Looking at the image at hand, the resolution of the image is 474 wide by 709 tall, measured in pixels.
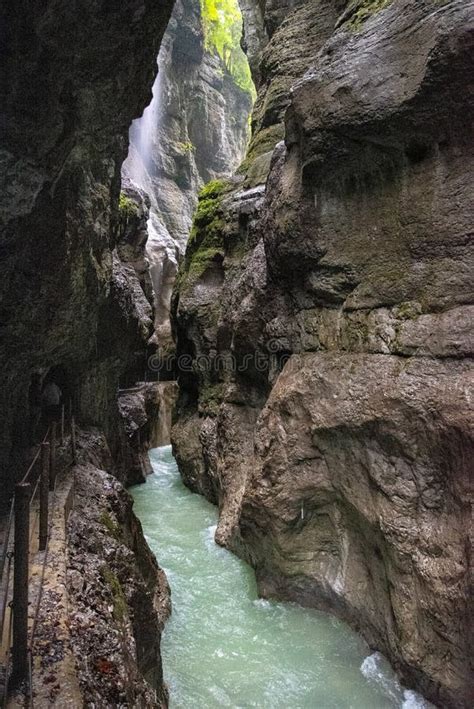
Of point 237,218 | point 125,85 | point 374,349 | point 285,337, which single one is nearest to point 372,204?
point 374,349

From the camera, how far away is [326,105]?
6.86 metres

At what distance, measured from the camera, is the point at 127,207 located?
54.0 feet

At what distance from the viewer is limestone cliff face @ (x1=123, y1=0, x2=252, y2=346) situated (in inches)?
1367

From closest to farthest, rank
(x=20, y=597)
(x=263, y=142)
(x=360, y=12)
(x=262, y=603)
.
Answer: (x=20, y=597)
(x=262, y=603)
(x=360, y=12)
(x=263, y=142)

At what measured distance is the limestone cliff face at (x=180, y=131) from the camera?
34.7 metres

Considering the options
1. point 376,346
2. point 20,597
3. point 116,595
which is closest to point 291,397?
point 376,346

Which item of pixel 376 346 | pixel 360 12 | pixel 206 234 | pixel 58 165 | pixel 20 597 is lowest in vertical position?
pixel 20 597

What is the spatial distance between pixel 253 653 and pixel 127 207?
1398 cm

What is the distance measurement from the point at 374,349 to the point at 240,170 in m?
10.6

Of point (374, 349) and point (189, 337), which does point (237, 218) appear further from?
point (374, 349)

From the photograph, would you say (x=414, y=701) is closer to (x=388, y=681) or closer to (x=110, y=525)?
(x=388, y=681)

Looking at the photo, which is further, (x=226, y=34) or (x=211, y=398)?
(x=226, y=34)

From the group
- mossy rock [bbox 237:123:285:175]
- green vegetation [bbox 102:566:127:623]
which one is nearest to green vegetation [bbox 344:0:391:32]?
mossy rock [bbox 237:123:285:175]

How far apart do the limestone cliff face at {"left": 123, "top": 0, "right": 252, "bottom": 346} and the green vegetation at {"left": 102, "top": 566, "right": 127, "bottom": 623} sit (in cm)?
2738
